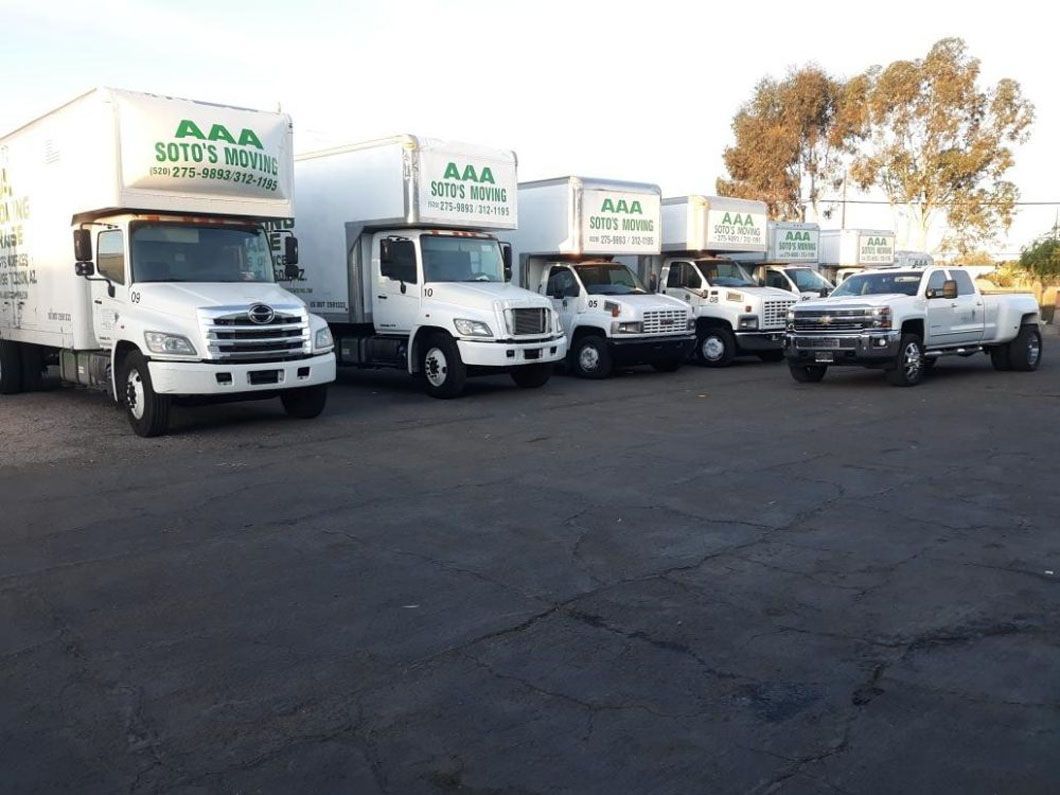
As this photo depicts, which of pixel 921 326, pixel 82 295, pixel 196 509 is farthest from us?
pixel 921 326

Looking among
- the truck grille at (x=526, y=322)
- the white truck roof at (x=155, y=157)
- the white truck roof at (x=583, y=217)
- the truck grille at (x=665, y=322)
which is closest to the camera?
the white truck roof at (x=155, y=157)

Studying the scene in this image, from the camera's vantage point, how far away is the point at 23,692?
4.23 meters

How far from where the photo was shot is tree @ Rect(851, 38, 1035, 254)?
42.1m

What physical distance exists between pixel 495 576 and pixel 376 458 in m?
4.08

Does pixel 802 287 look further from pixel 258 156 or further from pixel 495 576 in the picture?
pixel 495 576

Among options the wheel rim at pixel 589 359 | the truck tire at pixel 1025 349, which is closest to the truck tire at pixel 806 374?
the wheel rim at pixel 589 359

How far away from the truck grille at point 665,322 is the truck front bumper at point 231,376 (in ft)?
23.9

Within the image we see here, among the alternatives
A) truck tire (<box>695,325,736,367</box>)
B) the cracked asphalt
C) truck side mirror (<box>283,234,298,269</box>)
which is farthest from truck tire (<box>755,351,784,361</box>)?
truck side mirror (<box>283,234,298,269</box>)

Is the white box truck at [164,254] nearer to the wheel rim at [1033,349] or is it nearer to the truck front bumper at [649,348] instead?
the truck front bumper at [649,348]

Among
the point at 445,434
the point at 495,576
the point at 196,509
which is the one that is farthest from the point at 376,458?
the point at 495,576

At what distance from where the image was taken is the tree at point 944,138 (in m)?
42.1

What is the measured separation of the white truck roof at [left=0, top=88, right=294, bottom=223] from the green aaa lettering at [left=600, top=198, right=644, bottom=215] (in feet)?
23.8

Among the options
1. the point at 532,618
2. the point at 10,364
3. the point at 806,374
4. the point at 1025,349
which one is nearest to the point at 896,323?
the point at 806,374

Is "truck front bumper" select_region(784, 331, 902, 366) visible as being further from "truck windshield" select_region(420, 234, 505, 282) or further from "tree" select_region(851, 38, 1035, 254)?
"tree" select_region(851, 38, 1035, 254)
